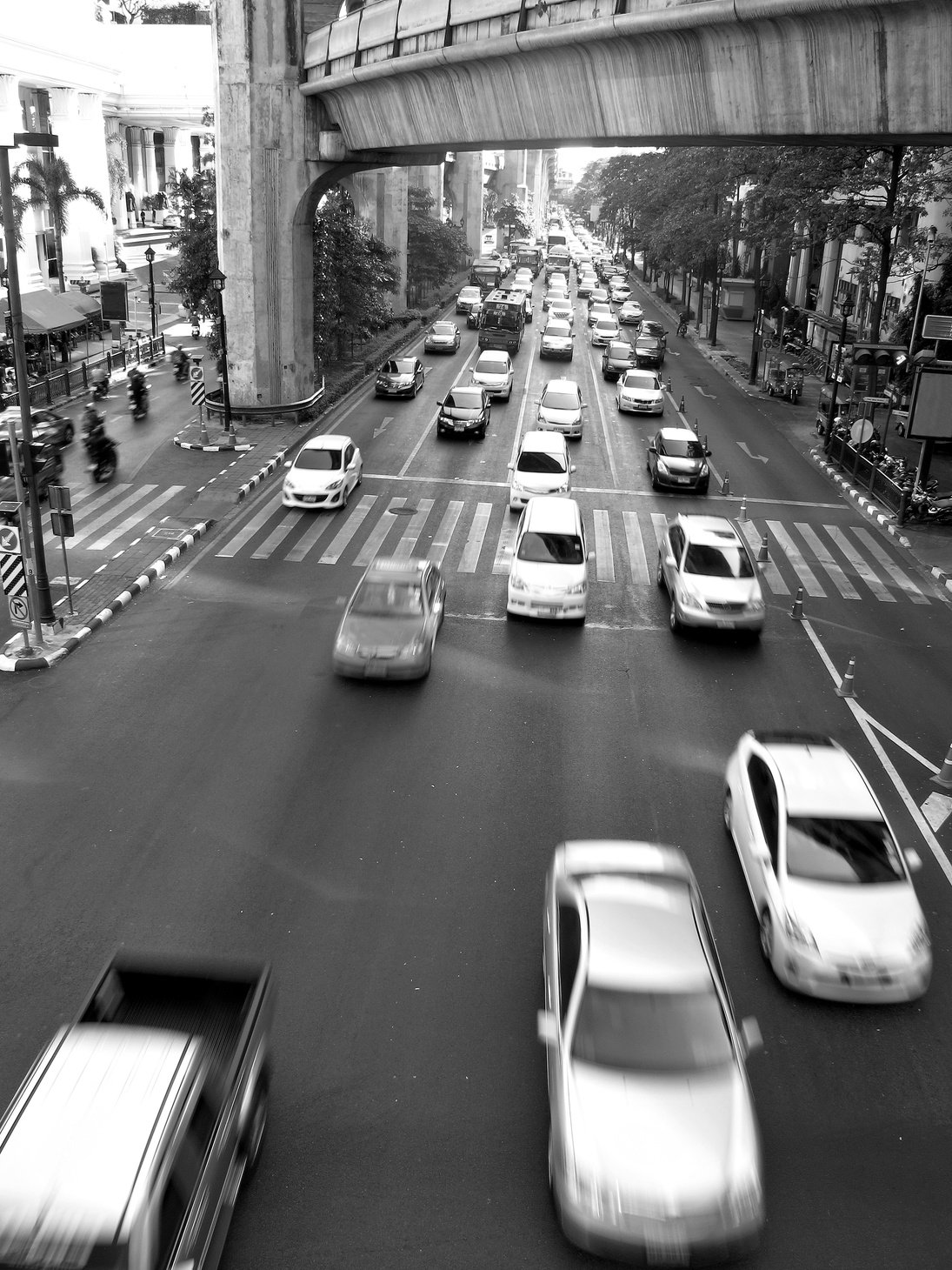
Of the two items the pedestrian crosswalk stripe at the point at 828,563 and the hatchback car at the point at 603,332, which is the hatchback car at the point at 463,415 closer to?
the pedestrian crosswalk stripe at the point at 828,563

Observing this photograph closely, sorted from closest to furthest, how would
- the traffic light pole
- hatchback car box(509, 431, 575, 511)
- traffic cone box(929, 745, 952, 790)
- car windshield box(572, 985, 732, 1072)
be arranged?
car windshield box(572, 985, 732, 1072) < traffic cone box(929, 745, 952, 790) < the traffic light pole < hatchback car box(509, 431, 575, 511)

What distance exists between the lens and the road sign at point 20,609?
17578 millimetres

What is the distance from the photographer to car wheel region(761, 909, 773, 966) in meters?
10.8

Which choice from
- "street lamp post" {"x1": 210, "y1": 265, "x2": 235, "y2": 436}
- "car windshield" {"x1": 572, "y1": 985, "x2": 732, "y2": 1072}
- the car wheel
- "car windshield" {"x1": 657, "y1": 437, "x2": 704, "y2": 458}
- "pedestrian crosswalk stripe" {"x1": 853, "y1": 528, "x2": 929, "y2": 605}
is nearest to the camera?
"car windshield" {"x1": 572, "y1": 985, "x2": 732, "y2": 1072}

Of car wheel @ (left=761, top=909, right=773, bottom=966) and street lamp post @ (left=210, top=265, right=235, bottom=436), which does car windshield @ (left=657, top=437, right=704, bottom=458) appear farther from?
car wheel @ (left=761, top=909, right=773, bottom=966)

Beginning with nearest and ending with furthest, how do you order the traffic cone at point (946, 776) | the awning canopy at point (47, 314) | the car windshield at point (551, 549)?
the traffic cone at point (946, 776) < the car windshield at point (551, 549) < the awning canopy at point (47, 314)

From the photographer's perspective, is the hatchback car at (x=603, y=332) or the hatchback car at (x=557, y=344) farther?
the hatchback car at (x=603, y=332)

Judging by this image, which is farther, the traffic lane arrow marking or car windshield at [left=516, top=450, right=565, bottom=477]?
the traffic lane arrow marking

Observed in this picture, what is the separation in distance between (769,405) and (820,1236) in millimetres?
39656

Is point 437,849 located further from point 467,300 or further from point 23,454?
point 467,300

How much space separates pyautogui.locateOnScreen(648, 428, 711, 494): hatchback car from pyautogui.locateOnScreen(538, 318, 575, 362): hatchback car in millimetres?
23205

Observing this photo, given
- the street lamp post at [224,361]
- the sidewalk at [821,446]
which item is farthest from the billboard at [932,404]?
the street lamp post at [224,361]

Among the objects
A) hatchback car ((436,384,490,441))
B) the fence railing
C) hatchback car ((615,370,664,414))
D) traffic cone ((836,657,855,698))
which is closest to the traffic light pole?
traffic cone ((836,657,855,698))

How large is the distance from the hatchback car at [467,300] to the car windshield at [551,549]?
51.6 metres
